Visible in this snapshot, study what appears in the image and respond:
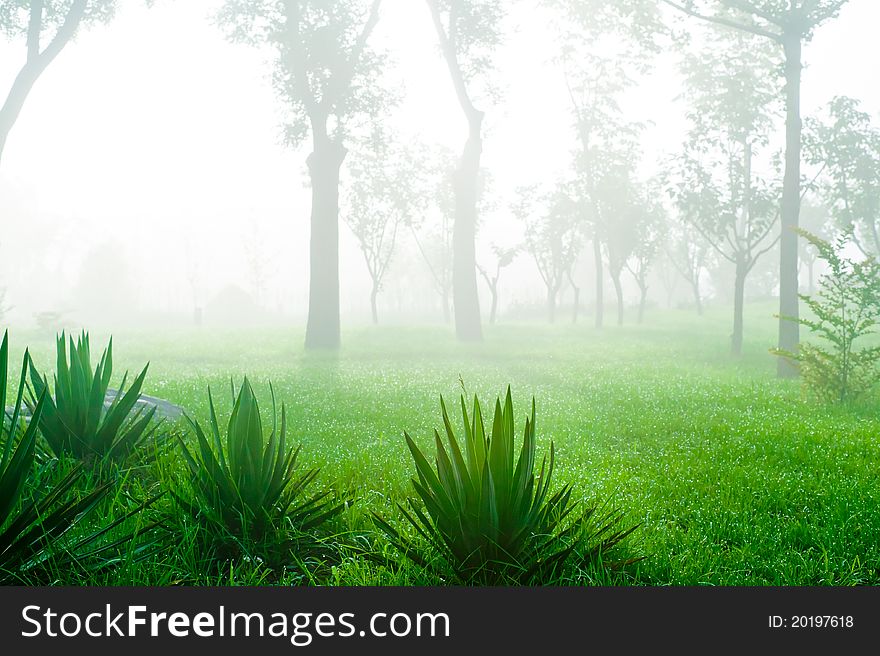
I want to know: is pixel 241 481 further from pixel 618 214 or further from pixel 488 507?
pixel 618 214

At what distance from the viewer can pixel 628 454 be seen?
7.08 m

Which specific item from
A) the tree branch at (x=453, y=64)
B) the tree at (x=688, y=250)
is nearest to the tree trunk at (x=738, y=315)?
the tree branch at (x=453, y=64)

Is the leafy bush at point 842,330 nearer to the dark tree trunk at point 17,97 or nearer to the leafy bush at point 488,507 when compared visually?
the leafy bush at point 488,507

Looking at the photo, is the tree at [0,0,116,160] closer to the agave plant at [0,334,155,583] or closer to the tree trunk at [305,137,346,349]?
the tree trunk at [305,137,346,349]

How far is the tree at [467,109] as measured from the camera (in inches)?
924

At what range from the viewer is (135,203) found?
7531 centimetres

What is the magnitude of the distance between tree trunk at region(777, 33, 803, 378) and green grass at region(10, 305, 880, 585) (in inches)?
41.4

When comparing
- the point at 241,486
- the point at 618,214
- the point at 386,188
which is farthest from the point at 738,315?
the point at 386,188

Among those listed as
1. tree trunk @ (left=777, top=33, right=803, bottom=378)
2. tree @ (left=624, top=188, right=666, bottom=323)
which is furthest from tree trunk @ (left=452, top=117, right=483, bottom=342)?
tree @ (left=624, top=188, right=666, bottom=323)

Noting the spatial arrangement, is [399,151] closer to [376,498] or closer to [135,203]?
[376,498]

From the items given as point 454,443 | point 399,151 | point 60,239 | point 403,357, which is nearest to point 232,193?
point 60,239

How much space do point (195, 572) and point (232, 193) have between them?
2404 inches

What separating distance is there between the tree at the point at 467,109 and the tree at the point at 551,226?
12.5 m

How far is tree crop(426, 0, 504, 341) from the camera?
23.5 meters
